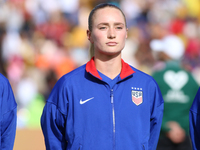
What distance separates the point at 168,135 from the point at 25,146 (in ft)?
6.57

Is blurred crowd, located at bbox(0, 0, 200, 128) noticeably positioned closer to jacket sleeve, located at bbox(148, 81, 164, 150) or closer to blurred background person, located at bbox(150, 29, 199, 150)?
blurred background person, located at bbox(150, 29, 199, 150)

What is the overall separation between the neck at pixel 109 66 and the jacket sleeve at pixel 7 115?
0.91 m

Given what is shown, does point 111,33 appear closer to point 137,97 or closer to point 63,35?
point 137,97

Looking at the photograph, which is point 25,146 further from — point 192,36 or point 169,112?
point 192,36

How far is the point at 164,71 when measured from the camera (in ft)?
19.9

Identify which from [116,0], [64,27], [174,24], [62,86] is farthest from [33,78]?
[62,86]

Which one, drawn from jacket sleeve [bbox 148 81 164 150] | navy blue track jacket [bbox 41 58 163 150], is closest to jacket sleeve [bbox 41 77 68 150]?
navy blue track jacket [bbox 41 58 163 150]

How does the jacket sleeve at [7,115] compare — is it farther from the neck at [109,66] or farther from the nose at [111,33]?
the nose at [111,33]

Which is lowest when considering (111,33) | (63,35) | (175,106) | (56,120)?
(56,120)

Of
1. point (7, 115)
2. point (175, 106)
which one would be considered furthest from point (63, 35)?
point (7, 115)

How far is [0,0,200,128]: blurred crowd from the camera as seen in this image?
9828mm

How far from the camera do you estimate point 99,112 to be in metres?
3.85

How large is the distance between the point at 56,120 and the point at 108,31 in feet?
3.11

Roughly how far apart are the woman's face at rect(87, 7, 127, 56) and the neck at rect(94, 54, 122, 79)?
0.25ft
